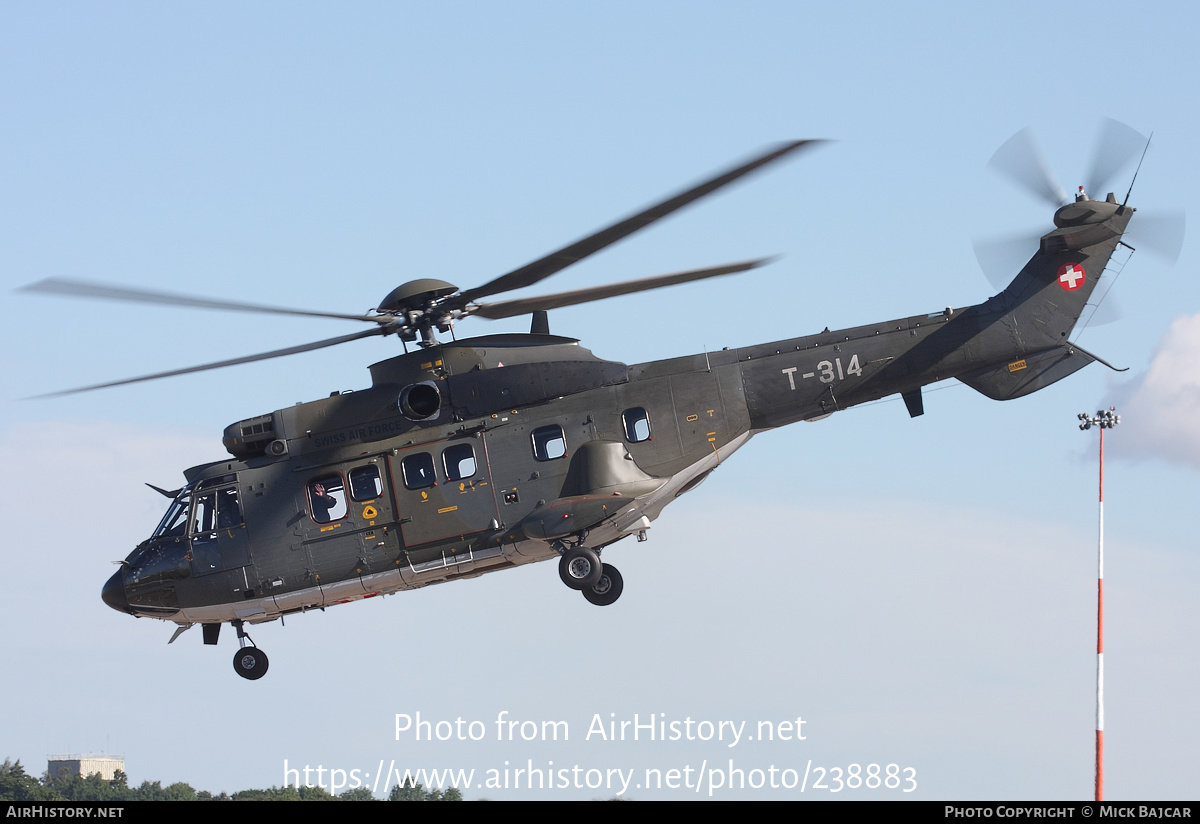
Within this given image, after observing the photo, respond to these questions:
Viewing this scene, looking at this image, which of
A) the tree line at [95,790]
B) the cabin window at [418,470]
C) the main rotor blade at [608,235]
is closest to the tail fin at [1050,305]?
the main rotor blade at [608,235]

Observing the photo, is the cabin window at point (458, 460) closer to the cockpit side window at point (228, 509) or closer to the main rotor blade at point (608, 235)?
the main rotor blade at point (608, 235)

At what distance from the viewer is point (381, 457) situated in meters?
25.6

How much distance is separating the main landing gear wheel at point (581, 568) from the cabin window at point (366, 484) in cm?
370

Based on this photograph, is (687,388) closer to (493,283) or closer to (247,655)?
(493,283)

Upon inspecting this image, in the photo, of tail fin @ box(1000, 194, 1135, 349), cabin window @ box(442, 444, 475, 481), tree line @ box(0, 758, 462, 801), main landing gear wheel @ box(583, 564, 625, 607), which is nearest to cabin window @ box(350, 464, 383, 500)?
cabin window @ box(442, 444, 475, 481)

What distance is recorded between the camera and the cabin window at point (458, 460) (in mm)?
25438

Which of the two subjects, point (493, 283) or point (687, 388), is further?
point (687, 388)

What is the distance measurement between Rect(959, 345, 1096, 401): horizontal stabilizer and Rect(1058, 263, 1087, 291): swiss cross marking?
1244mm

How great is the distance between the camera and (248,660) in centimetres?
2645

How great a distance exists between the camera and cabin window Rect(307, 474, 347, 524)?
25703mm

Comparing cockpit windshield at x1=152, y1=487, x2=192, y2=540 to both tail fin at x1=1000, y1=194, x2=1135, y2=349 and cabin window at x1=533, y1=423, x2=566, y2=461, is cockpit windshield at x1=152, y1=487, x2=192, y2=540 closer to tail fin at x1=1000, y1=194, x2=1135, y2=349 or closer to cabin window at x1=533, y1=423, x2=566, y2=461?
cabin window at x1=533, y1=423, x2=566, y2=461

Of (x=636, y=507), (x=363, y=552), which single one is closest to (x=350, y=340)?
(x=363, y=552)
